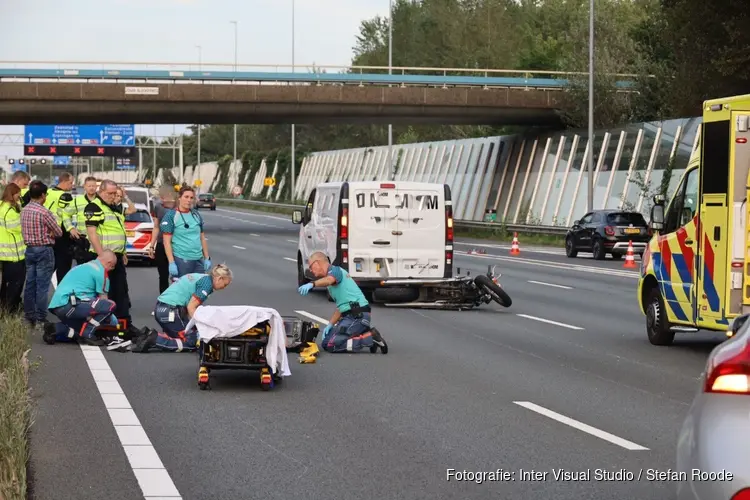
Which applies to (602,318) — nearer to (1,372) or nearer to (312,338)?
(312,338)

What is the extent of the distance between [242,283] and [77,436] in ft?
58.2

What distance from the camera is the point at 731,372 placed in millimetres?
5398

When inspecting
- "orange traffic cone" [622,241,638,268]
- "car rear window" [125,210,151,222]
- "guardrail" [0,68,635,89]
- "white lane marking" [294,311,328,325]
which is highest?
"guardrail" [0,68,635,89]

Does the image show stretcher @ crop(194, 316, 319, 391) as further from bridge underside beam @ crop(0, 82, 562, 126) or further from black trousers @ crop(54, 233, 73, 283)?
bridge underside beam @ crop(0, 82, 562, 126)

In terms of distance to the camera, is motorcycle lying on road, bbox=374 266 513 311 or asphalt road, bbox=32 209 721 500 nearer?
asphalt road, bbox=32 209 721 500

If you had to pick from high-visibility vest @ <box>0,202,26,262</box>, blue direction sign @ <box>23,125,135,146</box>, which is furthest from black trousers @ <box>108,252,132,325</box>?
blue direction sign @ <box>23,125,135,146</box>

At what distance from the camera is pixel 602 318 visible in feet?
67.4

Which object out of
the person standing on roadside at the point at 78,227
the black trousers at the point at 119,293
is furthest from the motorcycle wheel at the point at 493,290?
the black trousers at the point at 119,293

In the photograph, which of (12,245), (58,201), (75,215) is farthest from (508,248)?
(12,245)

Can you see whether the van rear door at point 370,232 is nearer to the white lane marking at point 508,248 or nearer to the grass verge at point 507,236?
the white lane marking at point 508,248

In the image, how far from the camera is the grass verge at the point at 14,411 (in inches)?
299

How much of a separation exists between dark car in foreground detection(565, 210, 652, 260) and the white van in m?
18.4

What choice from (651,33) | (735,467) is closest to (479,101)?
(651,33)

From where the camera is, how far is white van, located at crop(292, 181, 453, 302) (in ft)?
74.4
